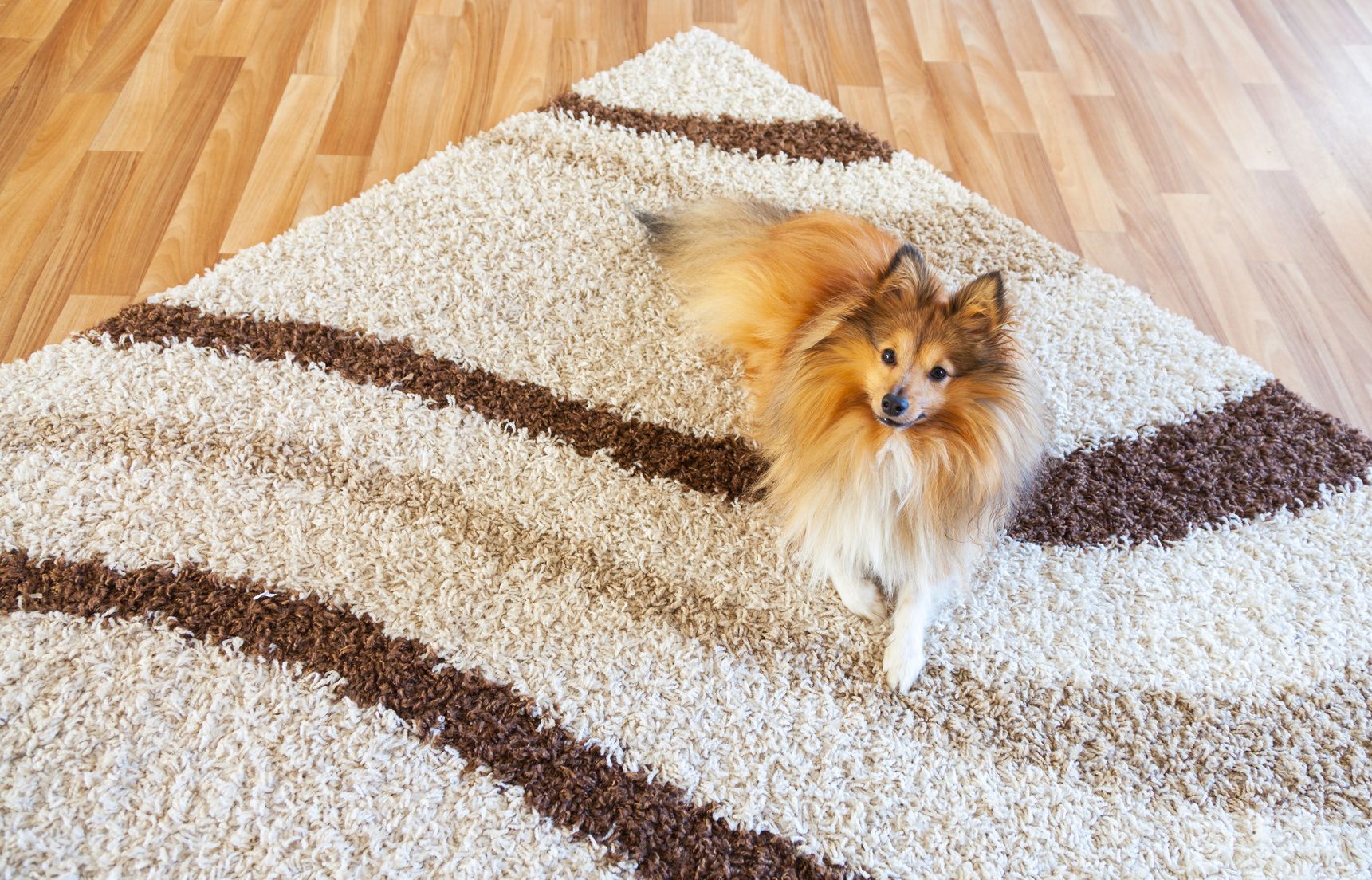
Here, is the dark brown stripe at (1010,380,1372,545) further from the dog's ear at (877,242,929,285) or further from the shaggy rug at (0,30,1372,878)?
the dog's ear at (877,242,929,285)

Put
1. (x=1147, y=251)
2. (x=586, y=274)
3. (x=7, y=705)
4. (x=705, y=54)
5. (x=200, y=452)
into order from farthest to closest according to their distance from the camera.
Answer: (x=705, y=54)
(x=1147, y=251)
(x=586, y=274)
(x=200, y=452)
(x=7, y=705)

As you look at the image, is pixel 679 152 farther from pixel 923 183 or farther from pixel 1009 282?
pixel 1009 282

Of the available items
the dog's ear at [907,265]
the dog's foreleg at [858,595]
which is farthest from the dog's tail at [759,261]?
the dog's foreleg at [858,595]

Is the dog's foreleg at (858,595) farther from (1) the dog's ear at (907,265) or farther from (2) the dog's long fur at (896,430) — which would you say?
(1) the dog's ear at (907,265)

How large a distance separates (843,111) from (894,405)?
5.27 ft

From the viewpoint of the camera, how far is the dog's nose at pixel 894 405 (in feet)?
4.60

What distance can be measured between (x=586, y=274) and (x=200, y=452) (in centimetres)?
92

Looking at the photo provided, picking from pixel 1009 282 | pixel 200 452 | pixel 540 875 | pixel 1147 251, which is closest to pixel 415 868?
pixel 540 875

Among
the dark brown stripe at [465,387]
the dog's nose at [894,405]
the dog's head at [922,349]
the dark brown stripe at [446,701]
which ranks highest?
the dog's head at [922,349]

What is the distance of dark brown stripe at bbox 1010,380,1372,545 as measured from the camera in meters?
1.80

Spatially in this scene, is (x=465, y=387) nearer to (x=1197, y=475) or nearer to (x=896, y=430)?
(x=896, y=430)

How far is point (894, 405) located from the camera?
4.60 ft

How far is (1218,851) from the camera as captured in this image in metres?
1.42

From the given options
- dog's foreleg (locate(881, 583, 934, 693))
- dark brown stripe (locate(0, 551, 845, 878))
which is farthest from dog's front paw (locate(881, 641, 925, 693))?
dark brown stripe (locate(0, 551, 845, 878))
